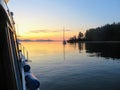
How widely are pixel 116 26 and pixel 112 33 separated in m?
5.53

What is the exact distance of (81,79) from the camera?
1722 cm

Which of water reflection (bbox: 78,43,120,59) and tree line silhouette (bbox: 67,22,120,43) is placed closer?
water reflection (bbox: 78,43,120,59)

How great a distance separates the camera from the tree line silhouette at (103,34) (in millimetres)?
147587

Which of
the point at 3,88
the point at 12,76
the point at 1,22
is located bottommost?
the point at 3,88

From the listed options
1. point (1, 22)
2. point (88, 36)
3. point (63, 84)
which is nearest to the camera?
point (1, 22)

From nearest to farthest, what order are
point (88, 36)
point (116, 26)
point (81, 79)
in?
point (81, 79) → point (116, 26) → point (88, 36)

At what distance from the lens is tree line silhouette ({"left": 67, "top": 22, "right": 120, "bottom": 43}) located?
147587mm

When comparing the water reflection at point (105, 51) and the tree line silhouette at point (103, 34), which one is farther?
the tree line silhouette at point (103, 34)

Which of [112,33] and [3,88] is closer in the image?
[3,88]

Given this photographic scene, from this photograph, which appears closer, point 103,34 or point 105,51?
point 105,51

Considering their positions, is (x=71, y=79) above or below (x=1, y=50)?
below

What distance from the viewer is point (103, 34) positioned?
531 ft

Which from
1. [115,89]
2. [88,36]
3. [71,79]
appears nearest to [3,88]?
[115,89]

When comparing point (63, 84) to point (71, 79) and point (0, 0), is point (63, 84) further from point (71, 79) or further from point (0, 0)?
point (0, 0)
